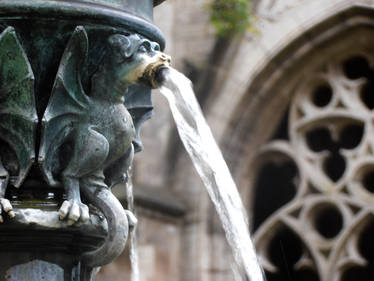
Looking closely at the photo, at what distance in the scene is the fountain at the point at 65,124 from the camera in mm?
2305

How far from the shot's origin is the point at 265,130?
6809 mm

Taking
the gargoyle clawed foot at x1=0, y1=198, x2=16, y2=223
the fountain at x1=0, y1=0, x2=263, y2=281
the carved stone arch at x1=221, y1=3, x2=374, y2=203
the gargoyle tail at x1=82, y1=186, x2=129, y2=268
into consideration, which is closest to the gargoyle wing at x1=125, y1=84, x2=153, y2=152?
the fountain at x1=0, y1=0, x2=263, y2=281

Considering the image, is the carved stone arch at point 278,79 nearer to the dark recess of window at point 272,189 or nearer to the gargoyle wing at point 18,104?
the dark recess of window at point 272,189

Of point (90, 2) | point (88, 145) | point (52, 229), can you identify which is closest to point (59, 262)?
point (52, 229)

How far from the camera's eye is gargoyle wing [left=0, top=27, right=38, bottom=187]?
230cm

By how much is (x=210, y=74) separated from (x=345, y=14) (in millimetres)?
1113

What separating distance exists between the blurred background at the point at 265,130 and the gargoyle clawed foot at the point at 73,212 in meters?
3.83

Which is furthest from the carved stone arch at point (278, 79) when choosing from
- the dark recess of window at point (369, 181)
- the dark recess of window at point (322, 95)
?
the dark recess of window at point (369, 181)

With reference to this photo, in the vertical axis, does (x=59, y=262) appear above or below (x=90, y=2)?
below

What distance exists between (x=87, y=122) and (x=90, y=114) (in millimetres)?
23

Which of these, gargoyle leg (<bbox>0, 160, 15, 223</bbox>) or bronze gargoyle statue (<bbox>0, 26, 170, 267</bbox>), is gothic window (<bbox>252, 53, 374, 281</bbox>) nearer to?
bronze gargoyle statue (<bbox>0, 26, 170, 267</bbox>)

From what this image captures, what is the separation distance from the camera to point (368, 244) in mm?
7266

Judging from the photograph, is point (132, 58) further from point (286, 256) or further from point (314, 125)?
point (286, 256)

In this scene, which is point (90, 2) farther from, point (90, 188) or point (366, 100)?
point (366, 100)
